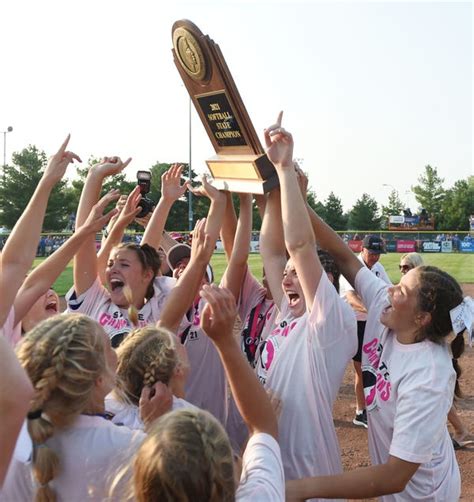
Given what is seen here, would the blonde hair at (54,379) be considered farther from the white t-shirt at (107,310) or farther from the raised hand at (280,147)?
the white t-shirt at (107,310)

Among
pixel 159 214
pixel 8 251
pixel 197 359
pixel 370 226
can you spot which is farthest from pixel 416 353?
pixel 370 226

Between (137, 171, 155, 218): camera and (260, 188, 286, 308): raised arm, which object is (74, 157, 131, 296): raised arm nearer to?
(137, 171, 155, 218): camera

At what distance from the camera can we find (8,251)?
2.73 m

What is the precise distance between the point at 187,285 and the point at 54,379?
1.17 meters

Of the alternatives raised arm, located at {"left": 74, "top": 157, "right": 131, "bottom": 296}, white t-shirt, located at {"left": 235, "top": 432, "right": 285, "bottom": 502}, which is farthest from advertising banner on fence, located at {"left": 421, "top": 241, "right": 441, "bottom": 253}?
white t-shirt, located at {"left": 235, "top": 432, "right": 285, "bottom": 502}

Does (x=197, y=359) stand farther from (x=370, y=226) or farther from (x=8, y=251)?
(x=370, y=226)

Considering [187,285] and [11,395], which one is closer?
[11,395]

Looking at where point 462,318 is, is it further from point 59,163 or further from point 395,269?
point 395,269

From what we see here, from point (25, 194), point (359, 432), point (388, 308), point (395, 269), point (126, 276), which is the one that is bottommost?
point (359, 432)

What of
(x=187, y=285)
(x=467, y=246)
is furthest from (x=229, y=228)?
(x=467, y=246)

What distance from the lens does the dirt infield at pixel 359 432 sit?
538 centimetres

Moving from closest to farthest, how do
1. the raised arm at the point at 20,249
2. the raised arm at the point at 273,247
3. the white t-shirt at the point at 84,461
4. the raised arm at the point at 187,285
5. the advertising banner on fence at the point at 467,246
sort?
the white t-shirt at the point at 84,461 → the raised arm at the point at 20,249 → the raised arm at the point at 187,285 → the raised arm at the point at 273,247 → the advertising banner on fence at the point at 467,246

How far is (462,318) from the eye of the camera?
2.85 m

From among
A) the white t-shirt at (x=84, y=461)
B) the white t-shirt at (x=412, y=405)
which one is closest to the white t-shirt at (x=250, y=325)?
the white t-shirt at (x=412, y=405)
